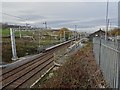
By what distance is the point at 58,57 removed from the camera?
16531 millimetres

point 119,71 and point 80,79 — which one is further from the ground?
point 119,71

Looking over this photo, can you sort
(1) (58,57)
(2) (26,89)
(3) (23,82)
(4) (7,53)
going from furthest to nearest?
(4) (7,53) → (1) (58,57) → (3) (23,82) → (2) (26,89)

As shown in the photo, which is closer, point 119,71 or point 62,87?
point 119,71

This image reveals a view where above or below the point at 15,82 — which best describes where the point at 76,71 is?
above

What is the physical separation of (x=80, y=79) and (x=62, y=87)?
1.23 metres

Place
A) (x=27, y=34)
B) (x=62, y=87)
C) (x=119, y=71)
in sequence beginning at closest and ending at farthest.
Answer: (x=119, y=71), (x=62, y=87), (x=27, y=34)

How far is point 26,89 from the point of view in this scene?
29.6 ft

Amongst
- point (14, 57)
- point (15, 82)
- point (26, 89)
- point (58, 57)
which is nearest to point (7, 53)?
point (14, 57)

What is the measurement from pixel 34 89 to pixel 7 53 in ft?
51.3

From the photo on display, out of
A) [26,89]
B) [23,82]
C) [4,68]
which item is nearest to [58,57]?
[4,68]

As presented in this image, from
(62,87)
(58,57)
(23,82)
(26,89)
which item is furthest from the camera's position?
(58,57)

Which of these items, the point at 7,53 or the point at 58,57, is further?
the point at 7,53

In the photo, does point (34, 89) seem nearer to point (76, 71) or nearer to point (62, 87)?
point (62, 87)

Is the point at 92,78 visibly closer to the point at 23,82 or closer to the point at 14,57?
the point at 23,82
